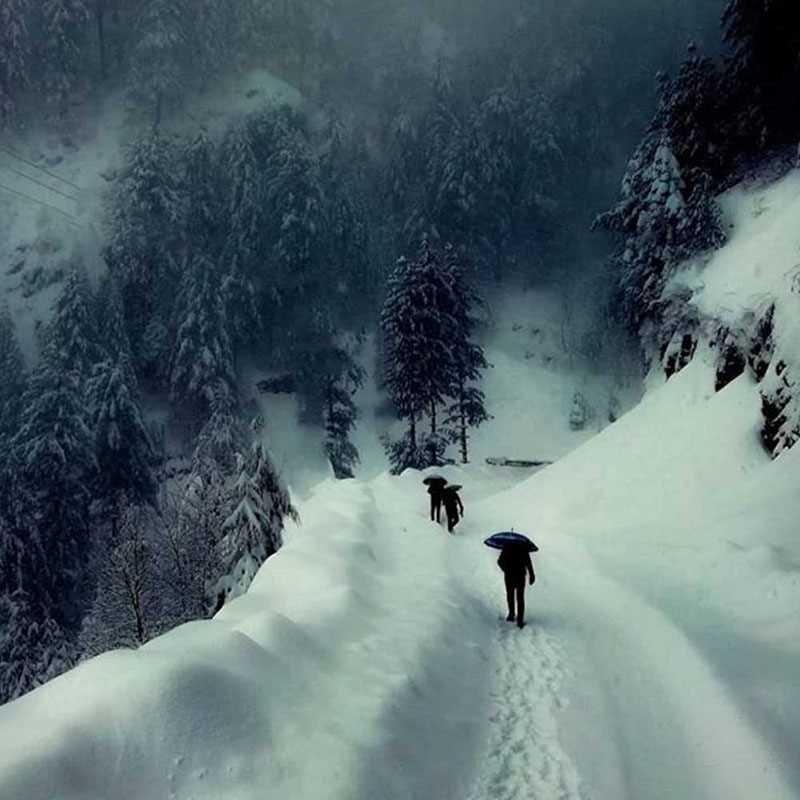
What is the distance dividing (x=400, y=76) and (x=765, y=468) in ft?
217

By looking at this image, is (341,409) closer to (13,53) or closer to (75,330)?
(75,330)

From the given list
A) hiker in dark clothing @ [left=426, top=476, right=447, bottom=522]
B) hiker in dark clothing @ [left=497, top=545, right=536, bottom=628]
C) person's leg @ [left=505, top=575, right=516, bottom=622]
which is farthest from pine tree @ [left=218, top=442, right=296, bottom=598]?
hiker in dark clothing @ [left=497, top=545, right=536, bottom=628]

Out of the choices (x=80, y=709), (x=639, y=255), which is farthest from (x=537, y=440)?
(x=80, y=709)

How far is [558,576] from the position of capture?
12852mm

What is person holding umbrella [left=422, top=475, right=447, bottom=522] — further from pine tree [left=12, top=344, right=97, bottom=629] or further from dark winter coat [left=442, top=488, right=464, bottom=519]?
pine tree [left=12, top=344, right=97, bottom=629]

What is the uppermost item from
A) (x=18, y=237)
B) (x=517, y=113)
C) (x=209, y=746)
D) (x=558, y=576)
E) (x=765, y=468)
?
(x=517, y=113)

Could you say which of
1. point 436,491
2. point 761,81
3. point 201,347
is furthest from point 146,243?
point 761,81

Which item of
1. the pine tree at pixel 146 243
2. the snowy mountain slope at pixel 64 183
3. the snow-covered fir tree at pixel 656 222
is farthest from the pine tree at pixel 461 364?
the snowy mountain slope at pixel 64 183

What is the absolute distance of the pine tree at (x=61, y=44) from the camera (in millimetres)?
62406

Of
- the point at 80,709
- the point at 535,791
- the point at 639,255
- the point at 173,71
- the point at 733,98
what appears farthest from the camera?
the point at 173,71

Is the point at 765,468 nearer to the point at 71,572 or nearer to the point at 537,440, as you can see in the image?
the point at 537,440

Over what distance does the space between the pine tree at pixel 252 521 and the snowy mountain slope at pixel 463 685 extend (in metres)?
7.20

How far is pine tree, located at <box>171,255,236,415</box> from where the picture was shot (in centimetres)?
5081

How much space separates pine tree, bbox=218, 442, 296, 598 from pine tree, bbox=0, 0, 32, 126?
6129 centimetres
